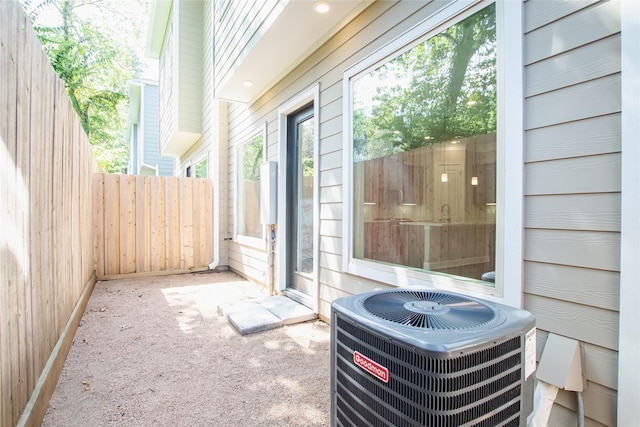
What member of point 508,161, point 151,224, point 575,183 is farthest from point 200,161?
point 575,183

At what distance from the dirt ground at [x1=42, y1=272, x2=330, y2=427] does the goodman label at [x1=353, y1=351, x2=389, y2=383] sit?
1082 millimetres

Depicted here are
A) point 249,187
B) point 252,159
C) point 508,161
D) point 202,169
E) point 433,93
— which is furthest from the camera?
point 202,169

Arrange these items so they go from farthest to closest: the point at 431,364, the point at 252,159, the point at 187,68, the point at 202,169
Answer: the point at 202,169
the point at 187,68
the point at 252,159
the point at 431,364

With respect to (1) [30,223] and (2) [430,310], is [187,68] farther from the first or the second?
(2) [430,310]

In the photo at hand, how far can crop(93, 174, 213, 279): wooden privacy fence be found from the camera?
18.2 ft

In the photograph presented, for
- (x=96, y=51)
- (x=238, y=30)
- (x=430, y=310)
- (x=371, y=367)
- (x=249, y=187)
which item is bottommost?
(x=371, y=367)

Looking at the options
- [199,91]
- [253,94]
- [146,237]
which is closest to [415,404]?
[253,94]

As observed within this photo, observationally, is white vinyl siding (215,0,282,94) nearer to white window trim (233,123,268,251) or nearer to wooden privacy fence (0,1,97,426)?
white window trim (233,123,268,251)

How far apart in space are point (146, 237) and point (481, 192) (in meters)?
5.66

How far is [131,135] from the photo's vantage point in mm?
17859

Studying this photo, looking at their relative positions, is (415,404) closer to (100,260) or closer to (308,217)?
(308,217)

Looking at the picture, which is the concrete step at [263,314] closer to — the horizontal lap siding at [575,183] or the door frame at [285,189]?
the door frame at [285,189]

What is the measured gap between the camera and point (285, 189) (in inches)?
168

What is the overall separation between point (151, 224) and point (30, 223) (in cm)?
446
